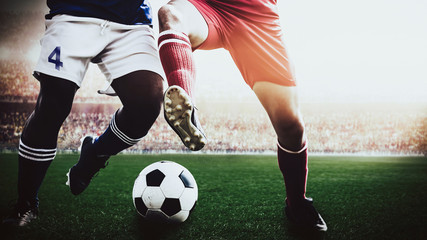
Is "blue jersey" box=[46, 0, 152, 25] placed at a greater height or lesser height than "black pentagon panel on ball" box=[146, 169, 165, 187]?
greater

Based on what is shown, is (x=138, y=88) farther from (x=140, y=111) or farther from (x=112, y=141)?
(x=112, y=141)

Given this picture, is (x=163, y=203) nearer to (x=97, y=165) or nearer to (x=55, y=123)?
(x=97, y=165)

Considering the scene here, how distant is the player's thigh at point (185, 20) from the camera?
1276mm

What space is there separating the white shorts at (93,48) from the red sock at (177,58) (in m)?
0.54

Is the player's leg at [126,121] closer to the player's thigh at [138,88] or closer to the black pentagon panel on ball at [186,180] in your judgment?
the player's thigh at [138,88]

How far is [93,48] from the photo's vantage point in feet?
5.35

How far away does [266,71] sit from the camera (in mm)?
1626

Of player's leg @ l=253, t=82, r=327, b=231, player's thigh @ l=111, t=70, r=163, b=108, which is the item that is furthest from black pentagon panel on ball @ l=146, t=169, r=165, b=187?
player's leg @ l=253, t=82, r=327, b=231

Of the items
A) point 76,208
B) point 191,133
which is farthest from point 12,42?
point 191,133

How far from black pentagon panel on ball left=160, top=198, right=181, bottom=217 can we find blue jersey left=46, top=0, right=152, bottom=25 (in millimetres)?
1120

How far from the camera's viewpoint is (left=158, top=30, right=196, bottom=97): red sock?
1166 millimetres

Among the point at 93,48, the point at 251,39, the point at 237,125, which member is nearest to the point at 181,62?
the point at 251,39

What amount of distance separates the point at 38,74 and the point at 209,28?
0.93 metres

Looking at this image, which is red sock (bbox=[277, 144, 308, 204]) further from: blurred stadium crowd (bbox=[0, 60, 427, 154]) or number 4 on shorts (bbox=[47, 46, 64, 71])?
blurred stadium crowd (bbox=[0, 60, 427, 154])
